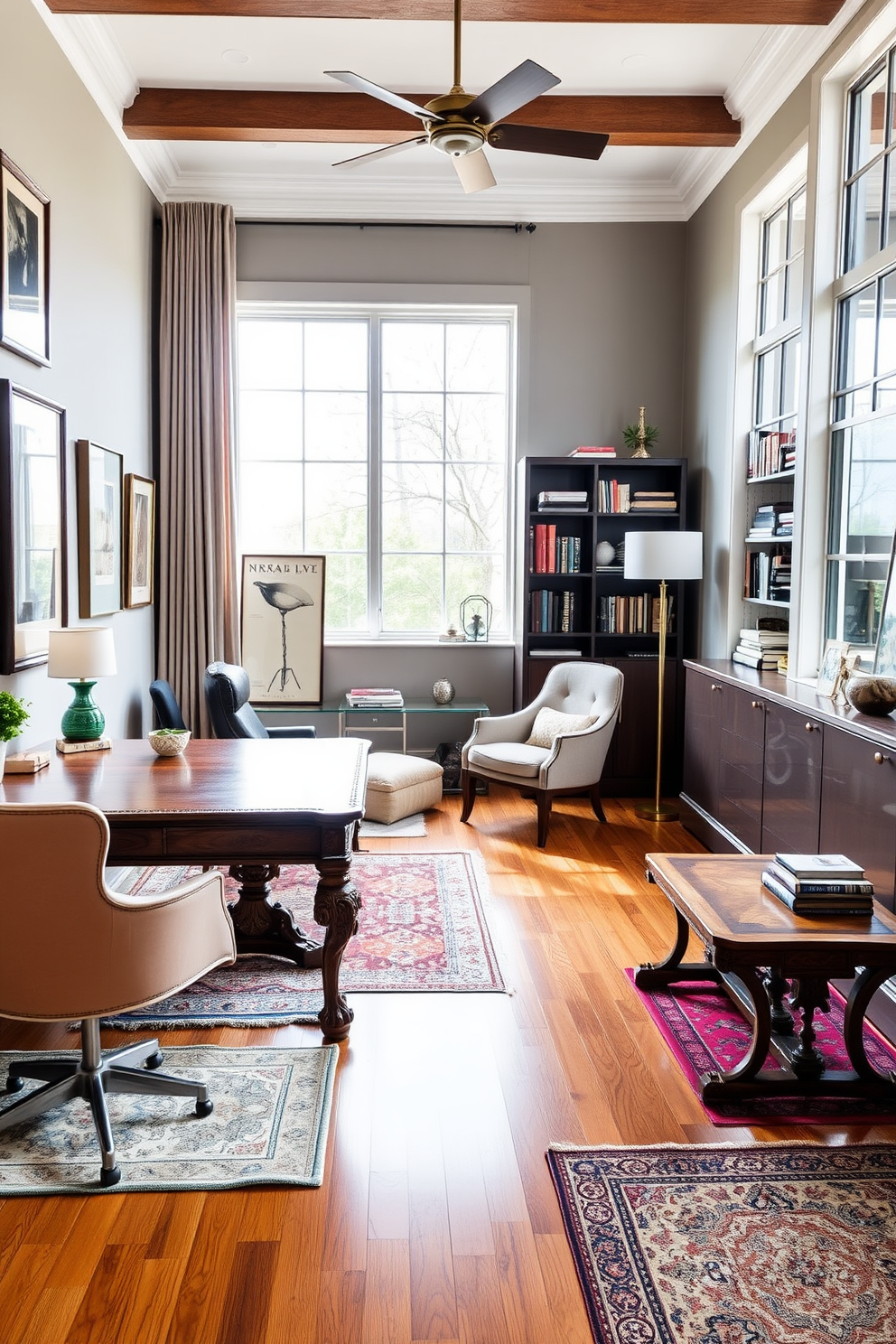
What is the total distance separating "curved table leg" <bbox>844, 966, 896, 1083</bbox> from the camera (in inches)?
104

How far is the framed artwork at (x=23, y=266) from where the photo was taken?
3326mm

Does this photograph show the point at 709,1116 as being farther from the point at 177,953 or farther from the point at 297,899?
the point at 297,899

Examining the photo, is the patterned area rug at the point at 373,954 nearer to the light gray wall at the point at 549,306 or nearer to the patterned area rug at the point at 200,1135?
the patterned area rug at the point at 200,1135

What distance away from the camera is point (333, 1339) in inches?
70.9

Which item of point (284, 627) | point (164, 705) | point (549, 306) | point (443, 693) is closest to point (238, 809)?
point (164, 705)

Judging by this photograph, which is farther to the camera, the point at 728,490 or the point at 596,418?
the point at 596,418

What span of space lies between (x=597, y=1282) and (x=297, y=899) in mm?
2349

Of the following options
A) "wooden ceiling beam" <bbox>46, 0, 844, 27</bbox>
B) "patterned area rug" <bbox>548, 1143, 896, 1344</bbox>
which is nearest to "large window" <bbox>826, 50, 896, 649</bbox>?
"wooden ceiling beam" <bbox>46, 0, 844, 27</bbox>

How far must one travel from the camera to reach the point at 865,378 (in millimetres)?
3910

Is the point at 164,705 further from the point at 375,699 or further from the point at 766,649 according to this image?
the point at 766,649

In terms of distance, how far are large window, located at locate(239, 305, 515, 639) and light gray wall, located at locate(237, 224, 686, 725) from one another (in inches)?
8.4

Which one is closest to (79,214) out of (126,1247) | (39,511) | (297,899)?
(39,511)

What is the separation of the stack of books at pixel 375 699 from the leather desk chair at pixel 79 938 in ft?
11.4

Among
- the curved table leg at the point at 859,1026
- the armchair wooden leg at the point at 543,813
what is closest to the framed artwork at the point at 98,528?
the armchair wooden leg at the point at 543,813
